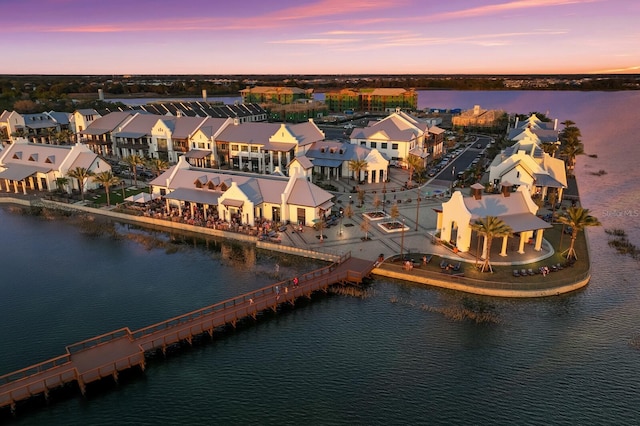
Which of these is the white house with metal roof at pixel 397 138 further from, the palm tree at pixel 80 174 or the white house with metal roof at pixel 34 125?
the white house with metal roof at pixel 34 125

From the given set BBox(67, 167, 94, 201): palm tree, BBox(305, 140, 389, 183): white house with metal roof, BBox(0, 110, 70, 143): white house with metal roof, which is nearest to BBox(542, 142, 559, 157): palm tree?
BBox(305, 140, 389, 183): white house with metal roof

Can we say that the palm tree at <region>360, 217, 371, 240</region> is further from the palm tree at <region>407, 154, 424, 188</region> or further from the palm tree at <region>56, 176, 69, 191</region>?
the palm tree at <region>56, 176, 69, 191</region>

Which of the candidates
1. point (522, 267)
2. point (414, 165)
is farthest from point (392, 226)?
point (414, 165)

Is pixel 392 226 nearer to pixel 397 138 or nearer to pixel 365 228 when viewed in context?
pixel 365 228

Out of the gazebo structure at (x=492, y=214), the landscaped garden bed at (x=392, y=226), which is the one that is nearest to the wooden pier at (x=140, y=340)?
the landscaped garden bed at (x=392, y=226)

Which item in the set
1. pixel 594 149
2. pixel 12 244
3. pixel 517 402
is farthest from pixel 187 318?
pixel 594 149

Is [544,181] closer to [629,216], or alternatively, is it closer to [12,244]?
[629,216]
